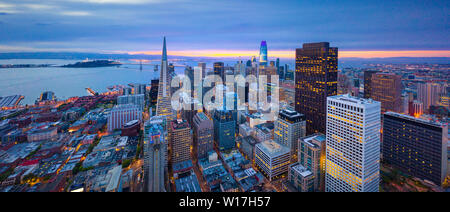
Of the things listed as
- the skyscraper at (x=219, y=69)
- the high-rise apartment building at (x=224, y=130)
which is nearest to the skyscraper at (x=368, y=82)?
the high-rise apartment building at (x=224, y=130)

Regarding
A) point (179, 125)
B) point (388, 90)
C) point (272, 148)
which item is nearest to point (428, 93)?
point (388, 90)

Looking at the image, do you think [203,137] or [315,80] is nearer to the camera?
[203,137]

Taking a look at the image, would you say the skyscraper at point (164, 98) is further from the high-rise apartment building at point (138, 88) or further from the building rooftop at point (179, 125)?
the high-rise apartment building at point (138, 88)

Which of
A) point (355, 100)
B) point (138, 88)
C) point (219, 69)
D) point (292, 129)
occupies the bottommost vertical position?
point (292, 129)

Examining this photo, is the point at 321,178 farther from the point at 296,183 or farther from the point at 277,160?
the point at 277,160

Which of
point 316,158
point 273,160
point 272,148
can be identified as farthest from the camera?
point 272,148

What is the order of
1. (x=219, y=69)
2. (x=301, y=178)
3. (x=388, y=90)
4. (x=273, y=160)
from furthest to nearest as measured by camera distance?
(x=219, y=69) → (x=388, y=90) → (x=273, y=160) → (x=301, y=178)

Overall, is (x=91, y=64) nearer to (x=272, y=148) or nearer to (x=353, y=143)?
(x=272, y=148)
